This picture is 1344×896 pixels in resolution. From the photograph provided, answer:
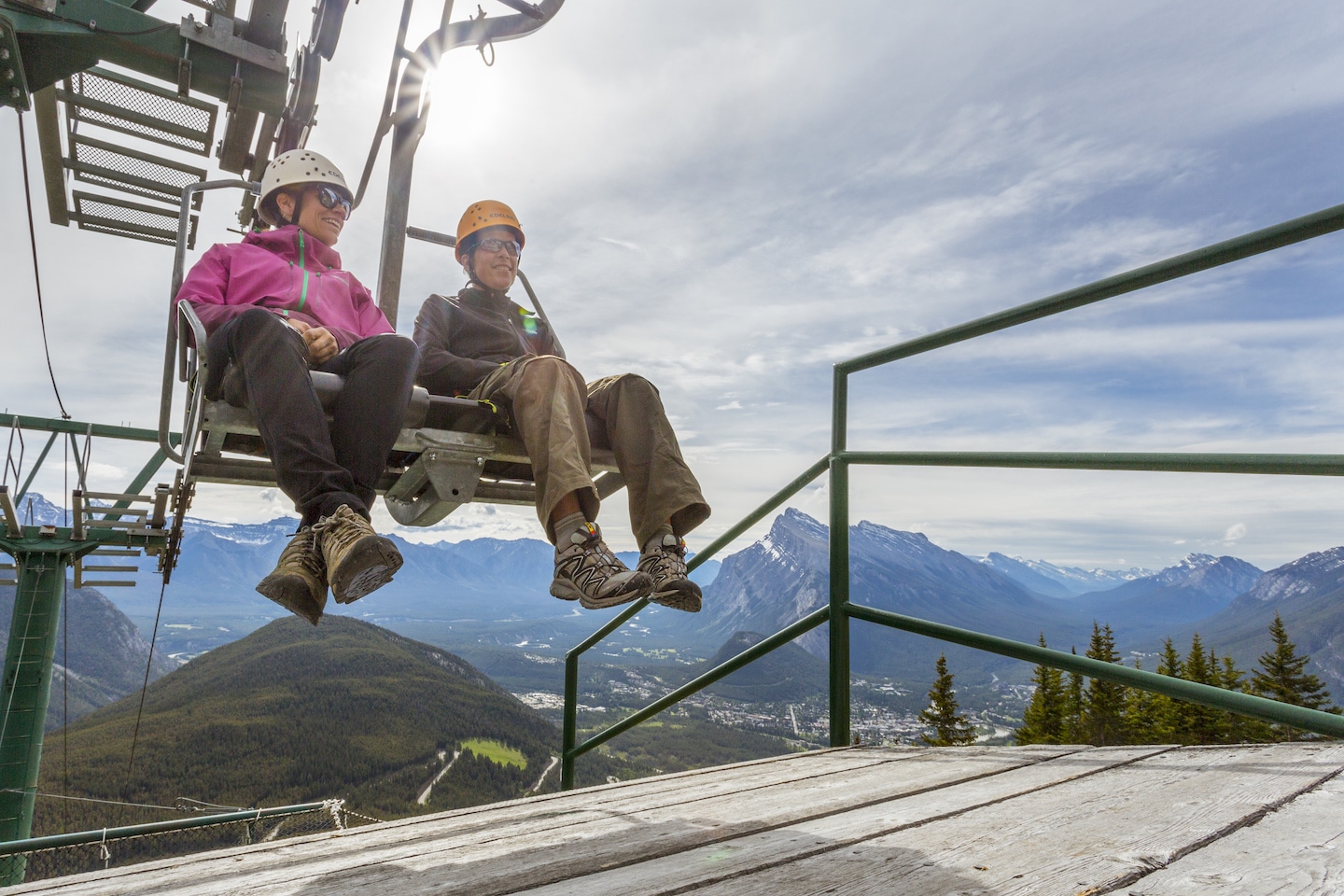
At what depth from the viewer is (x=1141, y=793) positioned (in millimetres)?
1300

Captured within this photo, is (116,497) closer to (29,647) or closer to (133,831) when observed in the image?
(29,647)

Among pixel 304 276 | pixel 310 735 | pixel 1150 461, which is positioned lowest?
pixel 310 735

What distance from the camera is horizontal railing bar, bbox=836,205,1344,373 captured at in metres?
1.48

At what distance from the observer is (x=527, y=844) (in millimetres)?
1218

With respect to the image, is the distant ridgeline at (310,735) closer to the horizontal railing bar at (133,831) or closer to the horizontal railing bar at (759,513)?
the horizontal railing bar at (133,831)

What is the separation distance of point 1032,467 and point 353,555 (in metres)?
1.58

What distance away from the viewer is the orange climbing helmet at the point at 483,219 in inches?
125

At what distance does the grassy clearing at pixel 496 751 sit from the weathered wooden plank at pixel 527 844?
93470mm

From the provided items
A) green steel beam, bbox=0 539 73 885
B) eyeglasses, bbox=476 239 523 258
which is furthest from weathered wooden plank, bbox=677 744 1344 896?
green steel beam, bbox=0 539 73 885

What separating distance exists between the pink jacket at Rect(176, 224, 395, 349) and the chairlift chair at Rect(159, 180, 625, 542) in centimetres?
12

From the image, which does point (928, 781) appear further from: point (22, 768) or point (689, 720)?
point (689, 720)

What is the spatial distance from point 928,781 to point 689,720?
6327 inches

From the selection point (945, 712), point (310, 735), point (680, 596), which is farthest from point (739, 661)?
point (310, 735)

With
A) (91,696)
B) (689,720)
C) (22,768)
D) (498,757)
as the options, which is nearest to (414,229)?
(22,768)
